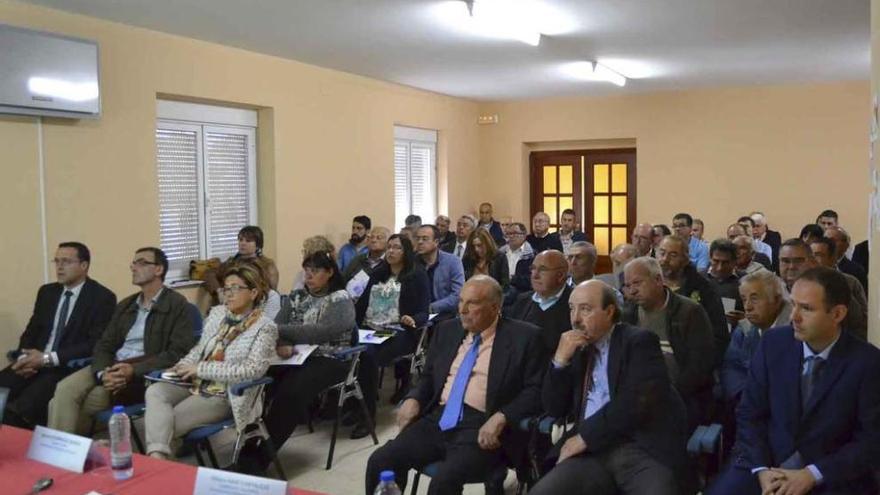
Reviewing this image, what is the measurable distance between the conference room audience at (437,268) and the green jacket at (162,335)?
1961 millimetres

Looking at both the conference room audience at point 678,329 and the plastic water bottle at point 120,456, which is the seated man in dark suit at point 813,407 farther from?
the plastic water bottle at point 120,456

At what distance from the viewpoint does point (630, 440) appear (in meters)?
2.75

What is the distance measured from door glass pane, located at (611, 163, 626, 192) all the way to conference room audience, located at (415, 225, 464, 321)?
539cm

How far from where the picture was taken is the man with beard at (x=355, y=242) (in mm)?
7098

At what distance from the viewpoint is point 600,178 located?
10.7 m

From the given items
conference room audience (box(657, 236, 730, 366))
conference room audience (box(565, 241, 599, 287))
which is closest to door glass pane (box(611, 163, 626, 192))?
conference room audience (box(565, 241, 599, 287))

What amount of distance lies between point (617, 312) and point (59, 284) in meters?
3.32

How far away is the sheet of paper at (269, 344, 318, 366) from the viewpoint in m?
3.94

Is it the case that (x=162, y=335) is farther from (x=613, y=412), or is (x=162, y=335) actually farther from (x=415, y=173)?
(x=415, y=173)

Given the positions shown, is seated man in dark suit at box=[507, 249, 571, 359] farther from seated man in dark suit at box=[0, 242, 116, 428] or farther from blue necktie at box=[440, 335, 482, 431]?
seated man in dark suit at box=[0, 242, 116, 428]

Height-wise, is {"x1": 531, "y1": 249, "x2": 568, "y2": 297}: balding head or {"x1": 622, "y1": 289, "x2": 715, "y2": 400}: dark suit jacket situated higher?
{"x1": 531, "y1": 249, "x2": 568, "y2": 297}: balding head

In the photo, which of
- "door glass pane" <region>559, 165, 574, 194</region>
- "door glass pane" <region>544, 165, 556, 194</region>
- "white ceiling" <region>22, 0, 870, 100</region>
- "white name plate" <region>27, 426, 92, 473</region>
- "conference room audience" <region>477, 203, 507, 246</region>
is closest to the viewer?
"white name plate" <region>27, 426, 92, 473</region>

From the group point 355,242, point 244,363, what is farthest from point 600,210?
point 244,363

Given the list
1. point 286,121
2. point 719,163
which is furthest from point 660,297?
point 719,163
